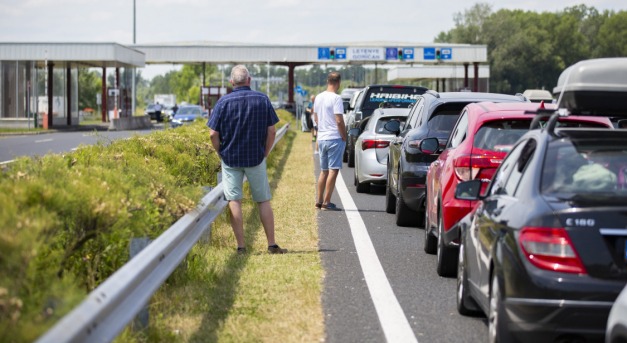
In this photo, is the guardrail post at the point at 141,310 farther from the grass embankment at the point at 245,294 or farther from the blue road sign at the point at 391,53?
the blue road sign at the point at 391,53

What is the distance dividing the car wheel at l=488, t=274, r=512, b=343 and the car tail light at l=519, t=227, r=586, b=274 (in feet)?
1.32

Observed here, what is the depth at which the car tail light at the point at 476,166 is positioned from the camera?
404 inches

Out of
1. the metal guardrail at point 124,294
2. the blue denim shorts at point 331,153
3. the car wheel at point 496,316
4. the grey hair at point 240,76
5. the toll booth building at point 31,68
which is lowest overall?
the car wheel at point 496,316

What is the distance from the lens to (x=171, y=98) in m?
165

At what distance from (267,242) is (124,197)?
4.81 m

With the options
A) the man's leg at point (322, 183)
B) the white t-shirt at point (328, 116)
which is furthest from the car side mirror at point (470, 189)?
the white t-shirt at point (328, 116)

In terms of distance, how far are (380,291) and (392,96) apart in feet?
51.9

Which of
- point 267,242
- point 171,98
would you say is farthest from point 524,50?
point 267,242

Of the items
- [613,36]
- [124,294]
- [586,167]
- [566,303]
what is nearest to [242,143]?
[586,167]

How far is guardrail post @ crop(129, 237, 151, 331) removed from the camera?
7078 millimetres

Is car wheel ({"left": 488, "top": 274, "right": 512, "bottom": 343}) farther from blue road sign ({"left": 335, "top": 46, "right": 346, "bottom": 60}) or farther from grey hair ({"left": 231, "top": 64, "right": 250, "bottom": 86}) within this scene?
blue road sign ({"left": 335, "top": 46, "right": 346, "bottom": 60})

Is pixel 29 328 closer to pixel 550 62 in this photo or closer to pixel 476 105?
pixel 476 105

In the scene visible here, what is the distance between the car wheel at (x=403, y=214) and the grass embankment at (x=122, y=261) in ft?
6.90

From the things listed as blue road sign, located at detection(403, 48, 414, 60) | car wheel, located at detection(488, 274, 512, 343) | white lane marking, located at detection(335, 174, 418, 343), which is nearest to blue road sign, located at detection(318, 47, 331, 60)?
blue road sign, located at detection(403, 48, 414, 60)
